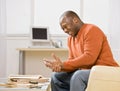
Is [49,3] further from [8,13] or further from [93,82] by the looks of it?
[93,82]

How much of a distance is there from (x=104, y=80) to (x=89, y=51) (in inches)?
13.6

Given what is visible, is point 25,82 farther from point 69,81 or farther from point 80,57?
point 80,57

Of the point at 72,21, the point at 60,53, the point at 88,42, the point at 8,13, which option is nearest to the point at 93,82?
the point at 88,42

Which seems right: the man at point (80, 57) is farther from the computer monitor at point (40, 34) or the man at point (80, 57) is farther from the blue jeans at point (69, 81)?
the computer monitor at point (40, 34)

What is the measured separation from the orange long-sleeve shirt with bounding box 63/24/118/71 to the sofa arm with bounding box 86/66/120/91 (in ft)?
0.87

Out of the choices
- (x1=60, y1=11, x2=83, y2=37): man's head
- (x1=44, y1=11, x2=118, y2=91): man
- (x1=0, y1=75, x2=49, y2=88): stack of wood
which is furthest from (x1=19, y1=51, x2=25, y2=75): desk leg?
(x1=60, y1=11, x2=83, y2=37): man's head

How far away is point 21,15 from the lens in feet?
13.7

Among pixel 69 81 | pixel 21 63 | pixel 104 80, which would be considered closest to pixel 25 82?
pixel 69 81

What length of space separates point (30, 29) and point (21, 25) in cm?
20

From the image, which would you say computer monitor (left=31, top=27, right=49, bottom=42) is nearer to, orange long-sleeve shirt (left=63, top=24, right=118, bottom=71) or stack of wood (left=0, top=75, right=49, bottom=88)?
stack of wood (left=0, top=75, right=49, bottom=88)

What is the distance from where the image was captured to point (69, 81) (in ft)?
7.38

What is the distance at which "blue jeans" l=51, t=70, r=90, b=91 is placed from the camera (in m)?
1.93

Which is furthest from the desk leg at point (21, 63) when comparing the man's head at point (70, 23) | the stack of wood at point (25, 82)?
the man's head at point (70, 23)

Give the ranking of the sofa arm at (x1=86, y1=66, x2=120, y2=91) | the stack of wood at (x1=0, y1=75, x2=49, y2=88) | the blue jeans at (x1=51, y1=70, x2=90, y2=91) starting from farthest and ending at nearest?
1. the stack of wood at (x1=0, y1=75, x2=49, y2=88)
2. the blue jeans at (x1=51, y1=70, x2=90, y2=91)
3. the sofa arm at (x1=86, y1=66, x2=120, y2=91)
